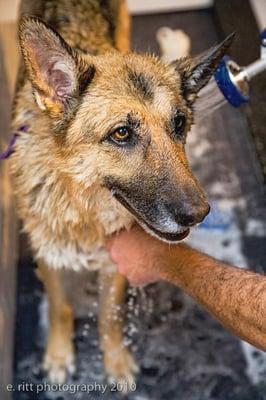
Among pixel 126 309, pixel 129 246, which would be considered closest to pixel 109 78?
pixel 129 246

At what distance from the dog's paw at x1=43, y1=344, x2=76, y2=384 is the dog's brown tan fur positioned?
17.8 inches

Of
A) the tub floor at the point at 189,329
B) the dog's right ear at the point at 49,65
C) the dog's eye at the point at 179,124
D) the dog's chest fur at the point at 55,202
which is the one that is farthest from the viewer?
the tub floor at the point at 189,329

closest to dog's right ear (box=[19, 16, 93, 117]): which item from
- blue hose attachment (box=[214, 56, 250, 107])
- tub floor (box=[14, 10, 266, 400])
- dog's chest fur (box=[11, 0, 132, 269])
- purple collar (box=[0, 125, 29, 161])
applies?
dog's chest fur (box=[11, 0, 132, 269])

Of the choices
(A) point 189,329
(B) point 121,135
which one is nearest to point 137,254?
(B) point 121,135

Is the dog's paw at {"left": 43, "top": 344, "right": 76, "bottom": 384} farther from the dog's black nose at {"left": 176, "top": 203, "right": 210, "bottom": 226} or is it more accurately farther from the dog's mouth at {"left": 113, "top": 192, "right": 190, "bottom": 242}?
the dog's black nose at {"left": 176, "top": 203, "right": 210, "bottom": 226}

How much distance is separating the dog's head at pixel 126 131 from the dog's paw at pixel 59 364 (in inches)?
36.9

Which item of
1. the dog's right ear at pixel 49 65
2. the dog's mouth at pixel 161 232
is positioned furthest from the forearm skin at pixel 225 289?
the dog's right ear at pixel 49 65

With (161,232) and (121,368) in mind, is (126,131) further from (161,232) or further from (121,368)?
(121,368)

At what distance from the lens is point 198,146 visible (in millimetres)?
3340

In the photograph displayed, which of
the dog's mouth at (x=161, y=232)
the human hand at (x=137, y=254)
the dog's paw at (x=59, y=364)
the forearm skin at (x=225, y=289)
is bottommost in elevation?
the dog's paw at (x=59, y=364)

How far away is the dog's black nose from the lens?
1.80 m

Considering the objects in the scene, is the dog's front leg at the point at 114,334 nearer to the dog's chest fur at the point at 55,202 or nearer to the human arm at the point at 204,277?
the dog's chest fur at the point at 55,202

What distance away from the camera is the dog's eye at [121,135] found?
1.88m

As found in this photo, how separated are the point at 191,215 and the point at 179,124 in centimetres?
36
